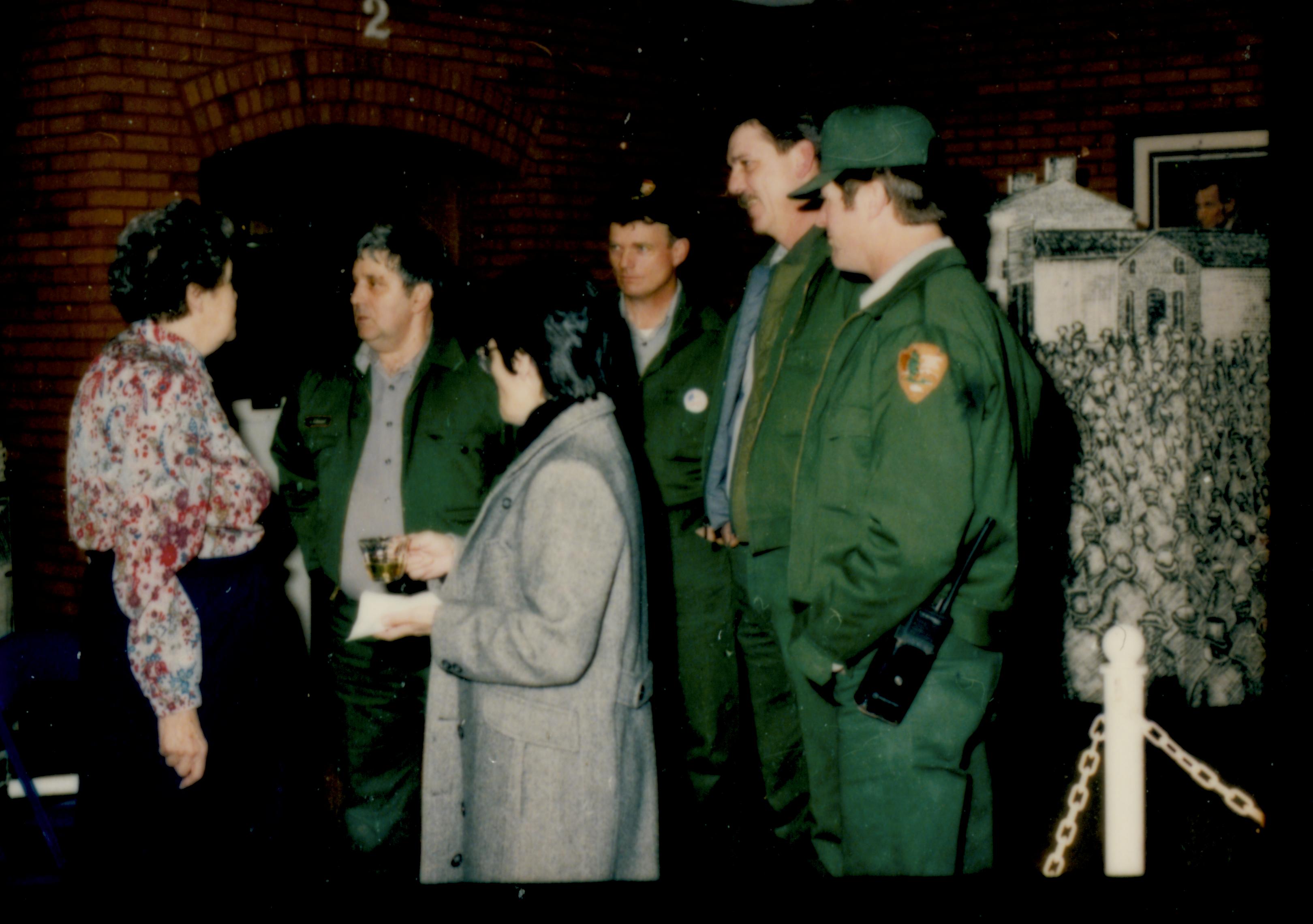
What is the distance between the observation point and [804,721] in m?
2.60

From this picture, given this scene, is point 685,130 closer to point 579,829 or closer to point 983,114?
point 983,114

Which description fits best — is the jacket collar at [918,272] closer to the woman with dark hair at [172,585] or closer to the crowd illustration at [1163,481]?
the woman with dark hair at [172,585]

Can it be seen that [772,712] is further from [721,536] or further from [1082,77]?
[1082,77]

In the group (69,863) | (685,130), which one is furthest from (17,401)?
(685,130)

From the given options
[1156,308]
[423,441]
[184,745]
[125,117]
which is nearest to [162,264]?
[423,441]

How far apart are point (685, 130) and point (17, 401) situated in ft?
13.2

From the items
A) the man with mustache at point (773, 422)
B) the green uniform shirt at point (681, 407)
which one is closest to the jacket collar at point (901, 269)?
the man with mustache at point (773, 422)

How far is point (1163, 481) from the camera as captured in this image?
14.7 ft

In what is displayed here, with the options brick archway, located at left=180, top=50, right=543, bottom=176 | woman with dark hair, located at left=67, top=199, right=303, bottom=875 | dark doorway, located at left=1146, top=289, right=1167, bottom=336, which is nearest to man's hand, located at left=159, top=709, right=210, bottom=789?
woman with dark hair, located at left=67, top=199, right=303, bottom=875

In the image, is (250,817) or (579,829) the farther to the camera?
(250,817)

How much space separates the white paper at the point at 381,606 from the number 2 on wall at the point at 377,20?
414 centimetres

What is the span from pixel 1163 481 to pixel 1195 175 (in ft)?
8.17

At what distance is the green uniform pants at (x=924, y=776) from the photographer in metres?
2.24

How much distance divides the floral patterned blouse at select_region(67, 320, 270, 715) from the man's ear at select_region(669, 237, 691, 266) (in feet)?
7.01
